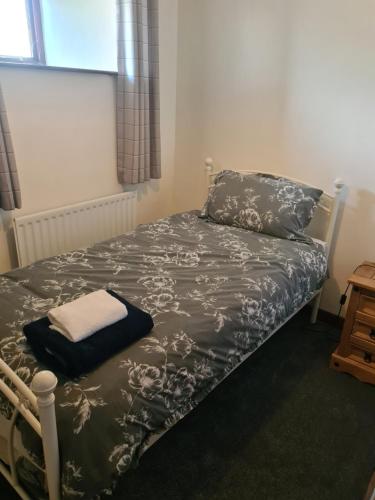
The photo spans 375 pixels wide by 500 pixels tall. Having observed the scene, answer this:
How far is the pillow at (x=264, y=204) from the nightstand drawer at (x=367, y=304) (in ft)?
1.50

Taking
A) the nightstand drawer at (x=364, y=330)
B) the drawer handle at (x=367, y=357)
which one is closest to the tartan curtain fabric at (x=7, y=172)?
the nightstand drawer at (x=364, y=330)

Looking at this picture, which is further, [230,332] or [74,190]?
[74,190]

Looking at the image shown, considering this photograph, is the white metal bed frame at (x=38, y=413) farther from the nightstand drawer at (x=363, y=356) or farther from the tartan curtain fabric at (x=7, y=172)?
the nightstand drawer at (x=363, y=356)

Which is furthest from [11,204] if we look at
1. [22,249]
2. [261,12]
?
[261,12]

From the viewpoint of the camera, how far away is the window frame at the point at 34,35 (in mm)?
2082

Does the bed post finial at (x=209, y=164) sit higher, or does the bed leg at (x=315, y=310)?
the bed post finial at (x=209, y=164)

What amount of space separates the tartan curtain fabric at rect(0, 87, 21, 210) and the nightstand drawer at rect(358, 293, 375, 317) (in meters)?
1.87

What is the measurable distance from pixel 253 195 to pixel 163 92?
43.2 inches

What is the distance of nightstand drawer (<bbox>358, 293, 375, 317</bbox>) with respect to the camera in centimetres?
197

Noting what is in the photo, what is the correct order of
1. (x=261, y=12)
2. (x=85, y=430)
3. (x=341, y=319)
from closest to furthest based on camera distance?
(x=85, y=430) < (x=261, y=12) < (x=341, y=319)

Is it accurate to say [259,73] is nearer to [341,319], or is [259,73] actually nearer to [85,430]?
[341,319]

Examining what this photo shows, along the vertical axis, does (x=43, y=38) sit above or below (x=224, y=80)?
above

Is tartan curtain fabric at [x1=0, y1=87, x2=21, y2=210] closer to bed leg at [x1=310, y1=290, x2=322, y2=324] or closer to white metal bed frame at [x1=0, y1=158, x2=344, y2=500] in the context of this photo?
white metal bed frame at [x1=0, y1=158, x2=344, y2=500]

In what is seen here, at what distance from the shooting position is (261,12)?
237 centimetres
